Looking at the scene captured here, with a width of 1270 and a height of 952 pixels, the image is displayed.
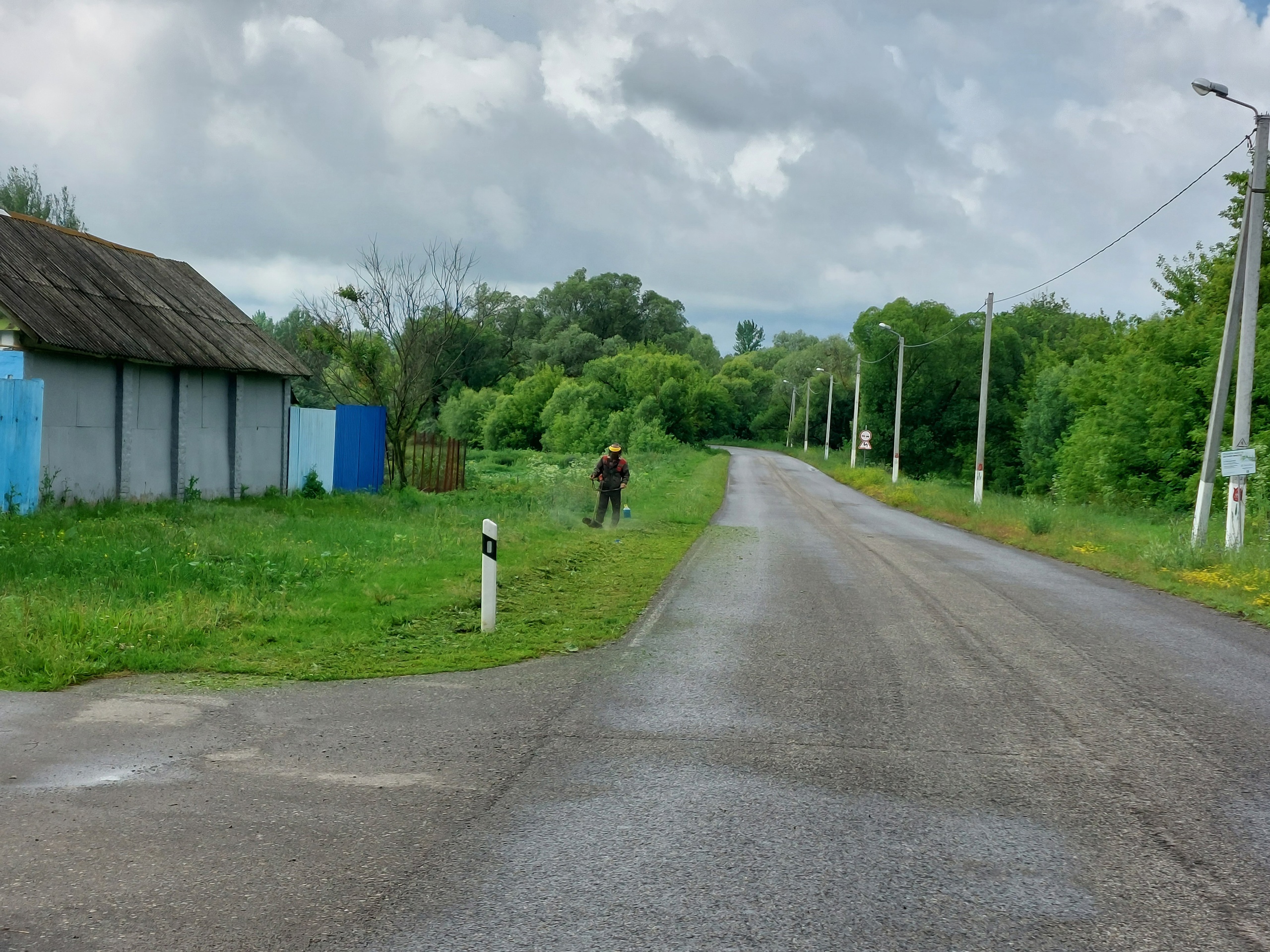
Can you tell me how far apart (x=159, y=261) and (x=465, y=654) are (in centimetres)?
1941

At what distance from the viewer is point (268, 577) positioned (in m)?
11.7

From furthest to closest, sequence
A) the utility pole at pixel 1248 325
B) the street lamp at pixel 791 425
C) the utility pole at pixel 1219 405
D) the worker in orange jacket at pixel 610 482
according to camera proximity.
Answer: the street lamp at pixel 791 425 < the worker in orange jacket at pixel 610 482 < the utility pole at pixel 1219 405 < the utility pole at pixel 1248 325

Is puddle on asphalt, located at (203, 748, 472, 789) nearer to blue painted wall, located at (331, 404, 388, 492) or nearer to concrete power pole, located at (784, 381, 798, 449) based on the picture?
blue painted wall, located at (331, 404, 388, 492)

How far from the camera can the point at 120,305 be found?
20.2 m

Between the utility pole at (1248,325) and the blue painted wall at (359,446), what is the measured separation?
698 inches

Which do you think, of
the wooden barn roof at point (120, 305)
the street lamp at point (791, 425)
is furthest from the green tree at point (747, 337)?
the wooden barn roof at point (120, 305)

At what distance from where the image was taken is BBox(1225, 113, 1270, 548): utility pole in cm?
1670

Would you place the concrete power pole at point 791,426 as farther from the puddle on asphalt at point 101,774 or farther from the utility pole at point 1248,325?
the puddle on asphalt at point 101,774

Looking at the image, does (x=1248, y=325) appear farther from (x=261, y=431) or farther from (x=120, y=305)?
(x=120, y=305)

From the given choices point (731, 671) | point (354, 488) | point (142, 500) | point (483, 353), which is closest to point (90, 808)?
point (731, 671)

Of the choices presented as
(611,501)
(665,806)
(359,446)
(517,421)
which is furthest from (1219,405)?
(517,421)

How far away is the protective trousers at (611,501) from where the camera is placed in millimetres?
21125

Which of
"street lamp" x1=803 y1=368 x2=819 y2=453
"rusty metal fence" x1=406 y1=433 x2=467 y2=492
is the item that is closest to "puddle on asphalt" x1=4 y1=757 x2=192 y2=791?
"rusty metal fence" x1=406 y1=433 x2=467 y2=492

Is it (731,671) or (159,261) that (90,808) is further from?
(159,261)
